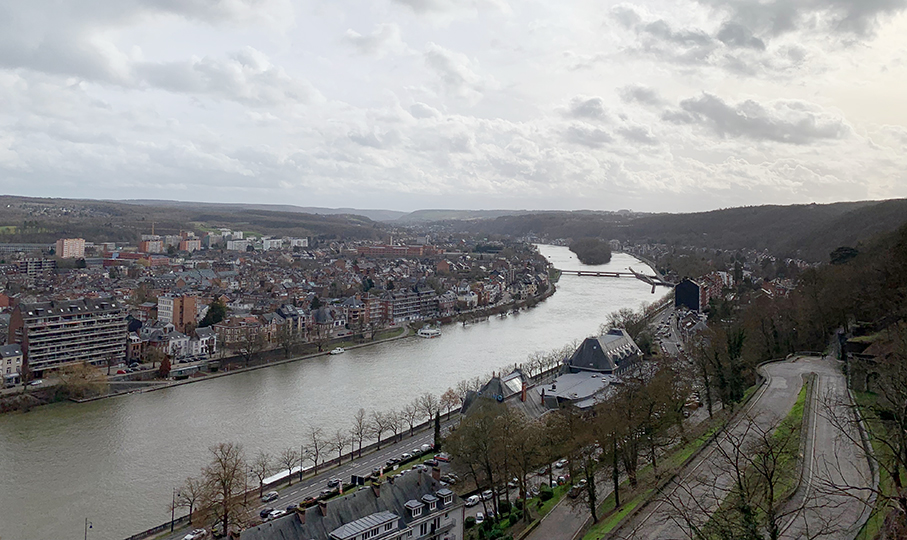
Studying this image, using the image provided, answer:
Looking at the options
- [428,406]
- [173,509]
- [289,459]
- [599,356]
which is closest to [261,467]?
[289,459]

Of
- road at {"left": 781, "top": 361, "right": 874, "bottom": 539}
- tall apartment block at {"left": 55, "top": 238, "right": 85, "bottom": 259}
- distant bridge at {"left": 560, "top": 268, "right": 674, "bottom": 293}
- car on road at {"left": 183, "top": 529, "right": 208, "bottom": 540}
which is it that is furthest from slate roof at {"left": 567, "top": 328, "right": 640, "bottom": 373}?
tall apartment block at {"left": 55, "top": 238, "right": 85, "bottom": 259}

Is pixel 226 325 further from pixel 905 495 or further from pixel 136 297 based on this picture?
pixel 905 495

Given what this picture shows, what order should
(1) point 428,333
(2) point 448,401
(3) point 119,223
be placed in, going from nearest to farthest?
(2) point 448,401 → (1) point 428,333 → (3) point 119,223

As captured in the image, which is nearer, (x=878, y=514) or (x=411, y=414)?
(x=878, y=514)

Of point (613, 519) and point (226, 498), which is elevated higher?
point (613, 519)

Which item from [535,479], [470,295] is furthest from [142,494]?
[470,295]

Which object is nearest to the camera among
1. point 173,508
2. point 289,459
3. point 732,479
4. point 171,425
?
point 732,479

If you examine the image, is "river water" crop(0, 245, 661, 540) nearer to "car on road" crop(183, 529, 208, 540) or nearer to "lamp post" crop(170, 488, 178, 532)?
"lamp post" crop(170, 488, 178, 532)

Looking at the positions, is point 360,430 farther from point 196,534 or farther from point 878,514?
point 878,514
